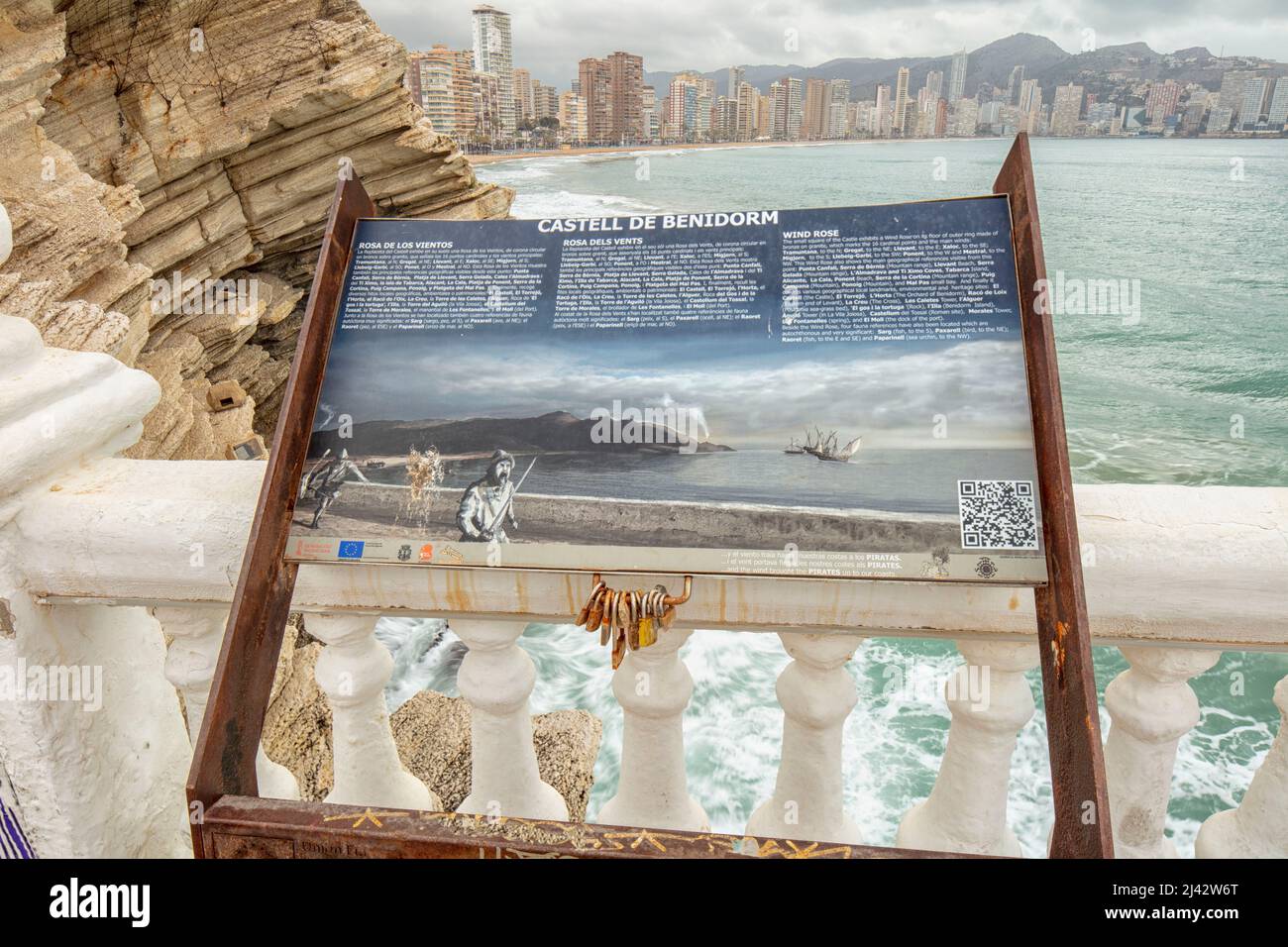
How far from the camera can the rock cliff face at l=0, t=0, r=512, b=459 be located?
6.63 metres

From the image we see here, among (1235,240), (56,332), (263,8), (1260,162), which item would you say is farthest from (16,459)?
(1260,162)

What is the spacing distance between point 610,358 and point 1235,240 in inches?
1542

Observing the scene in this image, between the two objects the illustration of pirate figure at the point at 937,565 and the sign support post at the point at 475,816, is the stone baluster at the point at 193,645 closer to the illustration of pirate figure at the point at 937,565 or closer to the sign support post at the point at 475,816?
the sign support post at the point at 475,816

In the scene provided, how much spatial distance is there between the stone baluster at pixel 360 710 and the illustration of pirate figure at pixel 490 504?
0.34 meters

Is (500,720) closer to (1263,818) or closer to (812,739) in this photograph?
(812,739)

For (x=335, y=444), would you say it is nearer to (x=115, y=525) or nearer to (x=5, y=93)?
(x=115, y=525)

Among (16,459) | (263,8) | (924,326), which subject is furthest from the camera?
(263,8)

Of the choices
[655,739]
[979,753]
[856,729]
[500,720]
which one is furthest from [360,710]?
[856,729]

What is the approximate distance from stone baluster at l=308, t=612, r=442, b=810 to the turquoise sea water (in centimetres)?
168

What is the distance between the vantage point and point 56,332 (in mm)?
4684

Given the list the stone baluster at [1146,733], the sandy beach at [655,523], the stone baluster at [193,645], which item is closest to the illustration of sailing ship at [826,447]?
the sandy beach at [655,523]

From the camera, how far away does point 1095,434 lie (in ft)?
54.9

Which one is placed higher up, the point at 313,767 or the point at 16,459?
the point at 16,459

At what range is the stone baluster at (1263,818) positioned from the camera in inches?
54.5
